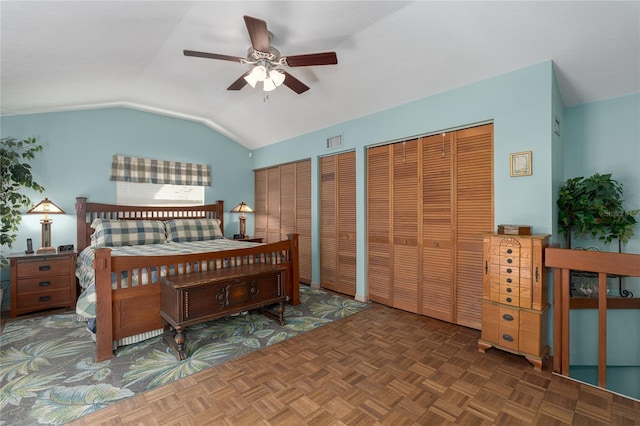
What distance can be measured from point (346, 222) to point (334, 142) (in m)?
1.23

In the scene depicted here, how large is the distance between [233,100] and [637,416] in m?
5.03

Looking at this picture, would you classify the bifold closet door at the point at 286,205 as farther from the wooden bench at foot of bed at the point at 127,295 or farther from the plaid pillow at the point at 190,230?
the wooden bench at foot of bed at the point at 127,295

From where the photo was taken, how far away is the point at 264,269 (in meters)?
2.95

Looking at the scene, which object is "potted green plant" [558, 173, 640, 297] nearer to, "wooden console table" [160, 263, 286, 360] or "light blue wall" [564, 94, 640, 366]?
"light blue wall" [564, 94, 640, 366]

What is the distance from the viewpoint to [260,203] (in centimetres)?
586

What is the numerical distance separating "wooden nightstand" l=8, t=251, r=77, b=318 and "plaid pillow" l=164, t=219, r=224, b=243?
118 cm

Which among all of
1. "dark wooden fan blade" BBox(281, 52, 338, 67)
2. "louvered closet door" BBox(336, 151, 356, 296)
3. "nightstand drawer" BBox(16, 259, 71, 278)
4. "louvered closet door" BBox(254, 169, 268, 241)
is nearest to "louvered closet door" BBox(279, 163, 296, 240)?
"louvered closet door" BBox(254, 169, 268, 241)

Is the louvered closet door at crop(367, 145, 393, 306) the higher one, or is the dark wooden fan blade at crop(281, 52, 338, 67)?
the dark wooden fan blade at crop(281, 52, 338, 67)

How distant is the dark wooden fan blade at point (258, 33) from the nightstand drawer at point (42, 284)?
3.64 meters

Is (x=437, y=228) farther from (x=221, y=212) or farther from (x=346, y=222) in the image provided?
(x=221, y=212)

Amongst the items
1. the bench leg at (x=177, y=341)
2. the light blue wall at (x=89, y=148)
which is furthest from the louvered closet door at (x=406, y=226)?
the light blue wall at (x=89, y=148)

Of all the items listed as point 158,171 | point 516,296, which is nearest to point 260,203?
point 158,171

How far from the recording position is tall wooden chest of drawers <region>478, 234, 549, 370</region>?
2.24 meters

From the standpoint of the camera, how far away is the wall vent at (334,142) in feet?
13.8
